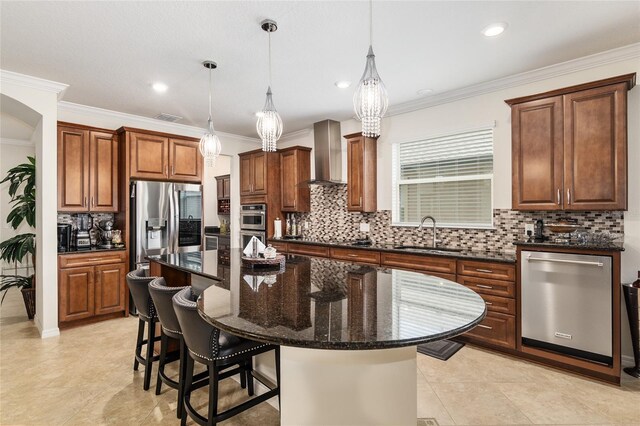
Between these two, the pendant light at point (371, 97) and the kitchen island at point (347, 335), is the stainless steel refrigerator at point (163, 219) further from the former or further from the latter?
the pendant light at point (371, 97)

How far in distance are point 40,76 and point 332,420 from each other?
4378mm

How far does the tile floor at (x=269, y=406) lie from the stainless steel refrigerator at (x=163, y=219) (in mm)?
1501

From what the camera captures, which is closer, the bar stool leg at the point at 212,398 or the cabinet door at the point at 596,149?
the bar stool leg at the point at 212,398

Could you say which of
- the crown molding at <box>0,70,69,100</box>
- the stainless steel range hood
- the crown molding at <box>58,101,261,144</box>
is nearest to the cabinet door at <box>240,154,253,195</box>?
the crown molding at <box>58,101,261,144</box>

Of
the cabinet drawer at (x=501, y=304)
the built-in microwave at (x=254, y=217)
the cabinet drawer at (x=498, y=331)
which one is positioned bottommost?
the cabinet drawer at (x=498, y=331)

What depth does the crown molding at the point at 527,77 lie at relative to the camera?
2977 millimetres

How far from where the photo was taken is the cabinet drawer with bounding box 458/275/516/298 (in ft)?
10.2

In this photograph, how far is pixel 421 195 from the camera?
175 inches

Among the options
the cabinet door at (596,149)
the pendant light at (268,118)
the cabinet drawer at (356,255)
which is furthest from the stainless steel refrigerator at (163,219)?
the cabinet door at (596,149)

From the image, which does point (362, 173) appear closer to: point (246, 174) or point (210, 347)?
point (246, 174)

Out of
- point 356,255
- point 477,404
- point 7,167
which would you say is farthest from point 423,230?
point 7,167

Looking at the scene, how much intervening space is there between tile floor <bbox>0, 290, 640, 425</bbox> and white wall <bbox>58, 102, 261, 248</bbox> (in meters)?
2.97

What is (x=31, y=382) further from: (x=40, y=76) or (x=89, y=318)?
(x=40, y=76)

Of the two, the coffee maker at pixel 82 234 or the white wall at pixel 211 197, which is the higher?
the white wall at pixel 211 197
